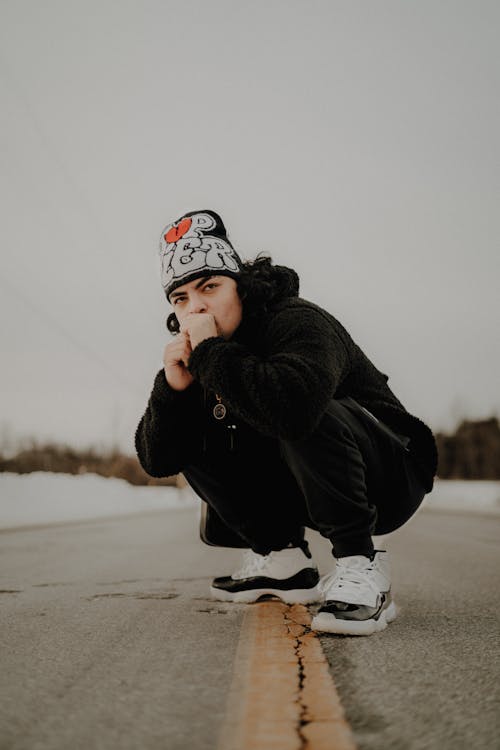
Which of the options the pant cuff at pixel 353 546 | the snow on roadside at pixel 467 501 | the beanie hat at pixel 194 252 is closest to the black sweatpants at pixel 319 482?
the pant cuff at pixel 353 546

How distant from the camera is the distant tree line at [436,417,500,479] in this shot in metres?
58.0

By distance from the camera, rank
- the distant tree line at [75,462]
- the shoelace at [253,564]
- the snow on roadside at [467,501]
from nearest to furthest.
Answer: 1. the shoelace at [253,564]
2. the snow on roadside at [467,501]
3. the distant tree line at [75,462]

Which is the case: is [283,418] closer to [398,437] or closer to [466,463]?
[398,437]

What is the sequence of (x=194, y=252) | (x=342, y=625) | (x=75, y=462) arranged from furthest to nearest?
(x=75, y=462)
(x=194, y=252)
(x=342, y=625)

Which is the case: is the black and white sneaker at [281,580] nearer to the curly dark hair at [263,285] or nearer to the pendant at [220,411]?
the pendant at [220,411]

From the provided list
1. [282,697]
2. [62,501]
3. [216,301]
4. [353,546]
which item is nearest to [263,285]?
[216,301]

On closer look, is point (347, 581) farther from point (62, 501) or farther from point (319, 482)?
point (62, 501)

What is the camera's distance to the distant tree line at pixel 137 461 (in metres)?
41.5

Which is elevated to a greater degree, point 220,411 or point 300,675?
point 220,411

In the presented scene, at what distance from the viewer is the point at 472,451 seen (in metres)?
59.0

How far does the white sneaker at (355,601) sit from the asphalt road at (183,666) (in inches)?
2.3

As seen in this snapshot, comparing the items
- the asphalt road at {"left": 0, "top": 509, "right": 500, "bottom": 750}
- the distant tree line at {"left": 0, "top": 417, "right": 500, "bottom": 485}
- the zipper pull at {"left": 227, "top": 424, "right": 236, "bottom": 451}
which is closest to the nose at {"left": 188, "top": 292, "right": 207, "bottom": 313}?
the zipper pull at {"left": 227, "top": 424, "right": 236, "bottom": 451}

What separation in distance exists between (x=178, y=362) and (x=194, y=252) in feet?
1.63

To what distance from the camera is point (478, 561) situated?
180 inches
